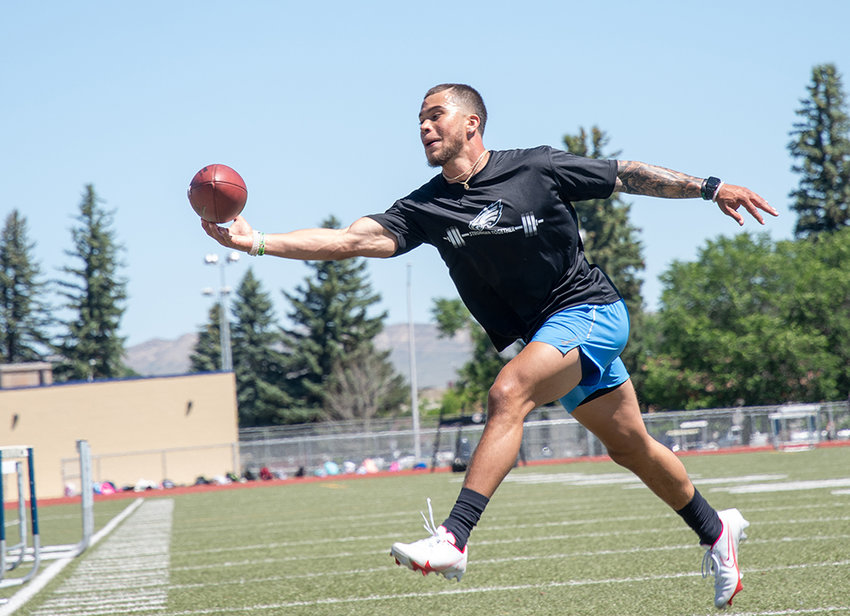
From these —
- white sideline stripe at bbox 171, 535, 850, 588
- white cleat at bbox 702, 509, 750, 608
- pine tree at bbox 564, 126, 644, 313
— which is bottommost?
white sideline stripe at bbox 171, 535, 850, 588

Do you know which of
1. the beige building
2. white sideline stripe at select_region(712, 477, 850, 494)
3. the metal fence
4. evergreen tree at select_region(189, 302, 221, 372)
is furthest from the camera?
evergreen tree at select_region(189, 302, 221, 372)

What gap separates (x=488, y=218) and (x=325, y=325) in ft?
197

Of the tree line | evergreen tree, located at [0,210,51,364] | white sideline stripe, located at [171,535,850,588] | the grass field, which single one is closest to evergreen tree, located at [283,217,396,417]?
the tree line

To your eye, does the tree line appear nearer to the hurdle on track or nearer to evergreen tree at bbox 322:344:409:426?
evergreen tree at bbox 322:344:409:426

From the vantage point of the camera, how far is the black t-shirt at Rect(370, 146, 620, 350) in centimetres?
432

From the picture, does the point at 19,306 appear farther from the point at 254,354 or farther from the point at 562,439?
the point at 562,439

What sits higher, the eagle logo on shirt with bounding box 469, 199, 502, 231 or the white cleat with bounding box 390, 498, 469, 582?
the eagle logo on shirt with bounding box 469, 199, 502, 231

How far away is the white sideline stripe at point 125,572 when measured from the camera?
19.7 feet

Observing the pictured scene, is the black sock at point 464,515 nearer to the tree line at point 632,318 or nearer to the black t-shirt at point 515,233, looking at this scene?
the black t-shirt at point 515,233

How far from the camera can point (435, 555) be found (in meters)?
3.60

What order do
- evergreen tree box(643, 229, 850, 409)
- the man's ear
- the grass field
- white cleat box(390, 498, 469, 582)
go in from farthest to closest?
evergreen tree box(643, 229, 850, 409), the grass field, the man's ear, white cleat box(390, 498, 469, 582)

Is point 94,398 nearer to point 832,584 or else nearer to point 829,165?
point 832,584

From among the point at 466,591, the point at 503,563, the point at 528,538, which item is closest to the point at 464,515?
the point at 466,591

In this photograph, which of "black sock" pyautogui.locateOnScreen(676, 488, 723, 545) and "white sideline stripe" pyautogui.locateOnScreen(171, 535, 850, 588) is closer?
"black sock" pyautogui.locateOnScreen(676, 488, 723, 545)
